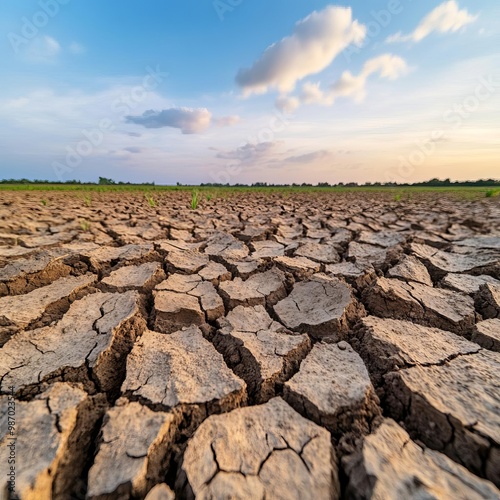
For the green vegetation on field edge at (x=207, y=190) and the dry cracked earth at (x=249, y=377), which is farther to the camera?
the green vegetation on field edge at (x=207, y=190)

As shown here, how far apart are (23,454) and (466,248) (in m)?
3.04

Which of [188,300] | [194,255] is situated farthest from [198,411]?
[194,255]

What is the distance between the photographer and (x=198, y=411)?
896 mm

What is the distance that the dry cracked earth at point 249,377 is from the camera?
70cm

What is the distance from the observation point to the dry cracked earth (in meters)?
0.70

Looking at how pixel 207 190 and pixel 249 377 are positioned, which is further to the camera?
pixel 207 190

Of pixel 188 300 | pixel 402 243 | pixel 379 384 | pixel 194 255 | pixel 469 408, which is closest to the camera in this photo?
pixel 469 408

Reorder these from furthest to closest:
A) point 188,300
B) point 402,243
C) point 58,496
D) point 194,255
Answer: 1. point 402,243
2. point 194,255
3. point 188,300
4. point 58,496

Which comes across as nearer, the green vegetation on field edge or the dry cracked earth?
the dry cracked earth

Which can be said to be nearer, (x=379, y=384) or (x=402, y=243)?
(x=379, y=384)

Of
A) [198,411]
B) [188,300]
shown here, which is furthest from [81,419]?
[188,300]

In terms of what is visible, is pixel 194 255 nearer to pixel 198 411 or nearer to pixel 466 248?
pixel 198 411

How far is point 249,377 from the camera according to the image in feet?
3.47

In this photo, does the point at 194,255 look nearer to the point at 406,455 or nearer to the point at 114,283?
the point at 114,283
